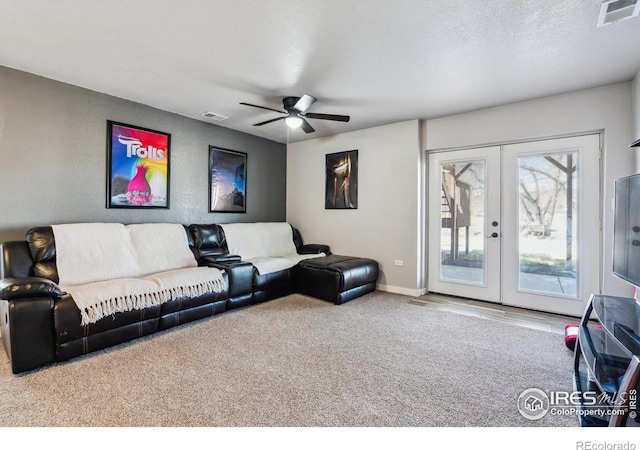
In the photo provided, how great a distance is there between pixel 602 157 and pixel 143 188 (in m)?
5.42

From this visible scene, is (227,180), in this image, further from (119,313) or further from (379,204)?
(119,313)

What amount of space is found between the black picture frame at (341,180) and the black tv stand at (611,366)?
3.45m

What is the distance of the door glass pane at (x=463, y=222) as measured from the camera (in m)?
4.15

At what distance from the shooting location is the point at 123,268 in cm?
331

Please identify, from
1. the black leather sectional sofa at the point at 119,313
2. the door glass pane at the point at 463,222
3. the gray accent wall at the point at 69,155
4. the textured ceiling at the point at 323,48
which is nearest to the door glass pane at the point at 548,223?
the door glass pane at the point at 463,222

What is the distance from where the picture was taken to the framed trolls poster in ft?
12.0

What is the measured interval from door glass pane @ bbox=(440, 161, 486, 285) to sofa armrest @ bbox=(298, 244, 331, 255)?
1865 millimetres

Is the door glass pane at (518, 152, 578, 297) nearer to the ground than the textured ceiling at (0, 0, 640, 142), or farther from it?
nearer to the ground

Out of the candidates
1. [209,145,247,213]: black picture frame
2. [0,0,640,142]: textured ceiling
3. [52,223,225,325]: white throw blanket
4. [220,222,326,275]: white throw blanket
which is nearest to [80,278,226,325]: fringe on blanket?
[52,223,225,325]: white throw blanket

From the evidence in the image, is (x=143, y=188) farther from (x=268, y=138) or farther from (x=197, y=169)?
(x=268, y=138)

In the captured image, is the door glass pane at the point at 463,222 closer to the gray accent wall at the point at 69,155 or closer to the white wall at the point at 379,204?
the white wall at the point at 379,204

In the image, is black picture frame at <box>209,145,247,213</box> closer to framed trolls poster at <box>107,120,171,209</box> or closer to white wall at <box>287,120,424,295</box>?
framed trolls poster at <box>107,120,171,209</box>

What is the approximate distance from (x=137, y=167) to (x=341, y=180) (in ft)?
9.93

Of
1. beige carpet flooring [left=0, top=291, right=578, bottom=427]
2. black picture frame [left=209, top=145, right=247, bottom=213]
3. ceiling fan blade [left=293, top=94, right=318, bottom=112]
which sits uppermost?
ceiling fan blade [left=293, top=94, right=318, bottom=112]
